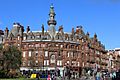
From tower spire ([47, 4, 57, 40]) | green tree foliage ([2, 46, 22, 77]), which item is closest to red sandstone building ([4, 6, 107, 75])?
tower spire ([47, 4, 57, 40])

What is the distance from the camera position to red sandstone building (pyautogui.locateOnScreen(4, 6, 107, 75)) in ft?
→ 390

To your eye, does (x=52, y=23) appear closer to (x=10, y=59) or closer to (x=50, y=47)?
(x=50, y=47)

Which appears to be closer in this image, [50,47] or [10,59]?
A: [10,59]

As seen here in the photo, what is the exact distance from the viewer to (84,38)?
130000 millimetres

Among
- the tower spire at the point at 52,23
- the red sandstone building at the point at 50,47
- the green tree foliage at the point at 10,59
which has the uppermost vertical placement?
the tower spire at the point at 52,23

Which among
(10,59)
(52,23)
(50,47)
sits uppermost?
(52,23)

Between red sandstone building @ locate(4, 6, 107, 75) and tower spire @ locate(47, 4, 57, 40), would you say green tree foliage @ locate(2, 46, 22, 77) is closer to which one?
red sandstone building @ locate(4, 6, 107, 75)

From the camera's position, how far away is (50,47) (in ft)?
392

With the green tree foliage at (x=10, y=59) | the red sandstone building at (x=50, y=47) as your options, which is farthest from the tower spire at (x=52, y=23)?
the green tree foliage at (x=10, y=59)

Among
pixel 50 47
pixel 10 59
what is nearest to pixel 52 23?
pixel 50 47

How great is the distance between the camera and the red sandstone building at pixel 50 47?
119 m

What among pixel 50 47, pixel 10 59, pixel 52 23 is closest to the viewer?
pixel 10 59

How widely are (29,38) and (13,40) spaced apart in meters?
5.84

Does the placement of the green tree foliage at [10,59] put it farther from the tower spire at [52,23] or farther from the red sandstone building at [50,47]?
the tower spire at [52,23]
